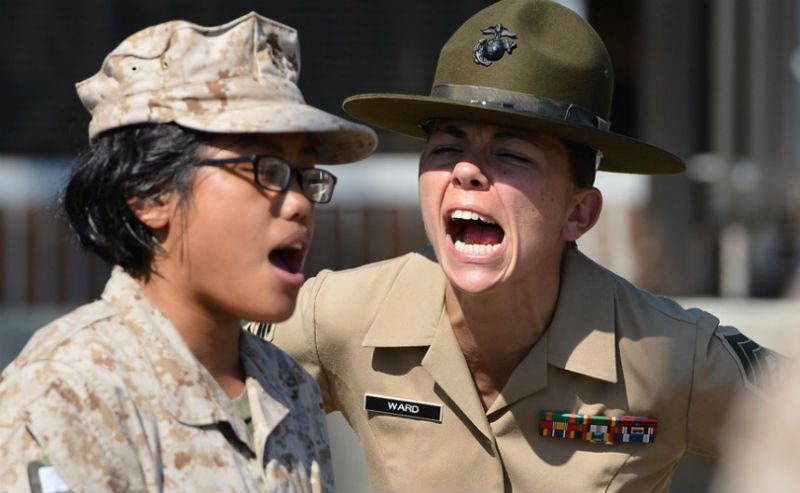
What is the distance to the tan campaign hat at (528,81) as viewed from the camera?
13.0ft

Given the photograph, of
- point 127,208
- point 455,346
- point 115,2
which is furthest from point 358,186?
point 127,208

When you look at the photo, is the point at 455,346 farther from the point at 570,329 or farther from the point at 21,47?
the point at 21,47

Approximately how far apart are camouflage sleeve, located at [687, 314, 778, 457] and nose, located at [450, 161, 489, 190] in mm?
731

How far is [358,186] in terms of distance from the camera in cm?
902

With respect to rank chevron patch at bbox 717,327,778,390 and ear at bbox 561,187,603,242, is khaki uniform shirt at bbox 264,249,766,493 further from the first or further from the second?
ear at bbox 561,187,603,242

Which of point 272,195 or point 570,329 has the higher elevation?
point 272,195

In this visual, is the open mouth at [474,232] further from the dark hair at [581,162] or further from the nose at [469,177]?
the dark hair at [581,162]

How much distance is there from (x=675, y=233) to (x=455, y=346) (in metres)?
5.22

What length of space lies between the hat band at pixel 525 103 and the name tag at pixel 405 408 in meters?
0.81

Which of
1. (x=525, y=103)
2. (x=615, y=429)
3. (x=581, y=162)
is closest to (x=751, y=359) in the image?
(x=615, y=429)

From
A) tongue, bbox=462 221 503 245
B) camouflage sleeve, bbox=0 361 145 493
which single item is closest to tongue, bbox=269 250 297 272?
camouflage sleeve, bbox=0 361 145 493

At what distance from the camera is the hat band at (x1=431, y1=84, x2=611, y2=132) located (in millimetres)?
3955

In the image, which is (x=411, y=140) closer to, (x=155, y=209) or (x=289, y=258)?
(x=289, y=258)

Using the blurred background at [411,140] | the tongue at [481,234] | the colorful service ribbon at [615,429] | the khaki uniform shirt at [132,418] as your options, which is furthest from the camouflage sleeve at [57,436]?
the blurred background at [411,140]
